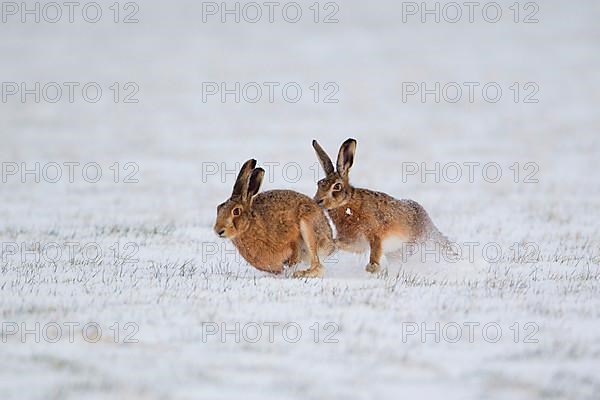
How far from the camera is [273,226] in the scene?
902 centimetres

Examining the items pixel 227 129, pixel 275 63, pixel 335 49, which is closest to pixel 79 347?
pixel 227 129

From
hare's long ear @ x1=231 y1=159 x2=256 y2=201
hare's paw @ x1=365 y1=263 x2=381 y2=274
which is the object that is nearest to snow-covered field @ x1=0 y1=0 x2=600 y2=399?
hare's paw @ x1=365 y1=263 x2=381 y2=274

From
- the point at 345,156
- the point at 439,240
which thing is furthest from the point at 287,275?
the point at 439,240

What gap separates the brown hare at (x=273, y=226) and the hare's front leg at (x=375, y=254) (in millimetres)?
501

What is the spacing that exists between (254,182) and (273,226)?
0.46 meters

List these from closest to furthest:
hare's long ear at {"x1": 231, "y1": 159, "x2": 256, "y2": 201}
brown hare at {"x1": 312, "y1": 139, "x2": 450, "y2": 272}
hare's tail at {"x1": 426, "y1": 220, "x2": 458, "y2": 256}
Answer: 1. hare's long ear at {"x1": 231, "y1": 159, "x2": 256, "y2": 201}
2. brown hare at {"x1": 312, "y1": 139, "x2": 450, "y2": 272}
3. hare's tail at {"x1": 426, "y1": 220, "x2": 458, "y2": 256}

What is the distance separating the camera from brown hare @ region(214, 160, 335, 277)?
8.86m

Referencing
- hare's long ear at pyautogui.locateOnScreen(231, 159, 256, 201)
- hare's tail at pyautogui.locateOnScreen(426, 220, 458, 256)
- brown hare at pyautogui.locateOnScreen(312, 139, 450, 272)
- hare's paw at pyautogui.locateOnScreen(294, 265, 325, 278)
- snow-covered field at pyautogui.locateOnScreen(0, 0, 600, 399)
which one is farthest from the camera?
hare's tail at pyautogui.locateOnScreen(426, 220, 458, 256)

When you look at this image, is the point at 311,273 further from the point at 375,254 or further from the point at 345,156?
the point at 345,156

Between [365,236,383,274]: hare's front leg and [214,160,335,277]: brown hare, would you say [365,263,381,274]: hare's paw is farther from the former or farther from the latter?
[214,160,335,277]: brown hare

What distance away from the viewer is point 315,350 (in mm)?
6426

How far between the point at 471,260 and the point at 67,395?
534 cm

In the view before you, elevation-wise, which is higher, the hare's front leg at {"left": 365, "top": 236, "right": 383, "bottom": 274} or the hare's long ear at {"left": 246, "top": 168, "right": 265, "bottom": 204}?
the hare's long ear at {"left": 246, "top": 168, "right": 265, "bottom": 204}

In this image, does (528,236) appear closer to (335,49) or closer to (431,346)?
(431,346)
